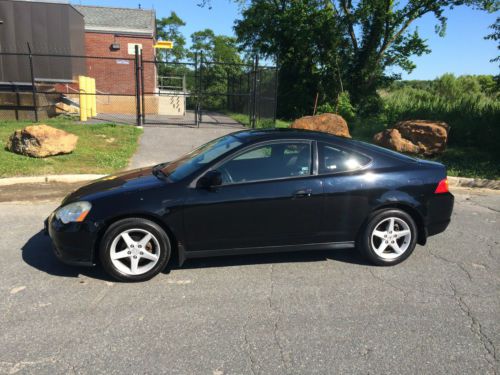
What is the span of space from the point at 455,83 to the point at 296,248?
41.9 metres

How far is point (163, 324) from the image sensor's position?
10.7 feet

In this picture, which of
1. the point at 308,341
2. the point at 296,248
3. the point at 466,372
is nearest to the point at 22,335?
the point at 308,341

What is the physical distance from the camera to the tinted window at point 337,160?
4328 mm

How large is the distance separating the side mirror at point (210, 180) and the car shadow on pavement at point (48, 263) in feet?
4.16

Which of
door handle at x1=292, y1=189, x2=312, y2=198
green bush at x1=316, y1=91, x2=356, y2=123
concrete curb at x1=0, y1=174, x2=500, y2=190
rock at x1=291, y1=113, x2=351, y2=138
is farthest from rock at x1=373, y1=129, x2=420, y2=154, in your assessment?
door handle at x1=292, y1=189, x2=312, y2=198

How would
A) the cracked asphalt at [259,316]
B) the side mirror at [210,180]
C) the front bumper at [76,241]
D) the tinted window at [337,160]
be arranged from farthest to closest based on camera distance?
the tinted window at [337,160] < the side mirror at [210,180] < the front bumper at [76,241] < the cracked asphalt at [259,316]

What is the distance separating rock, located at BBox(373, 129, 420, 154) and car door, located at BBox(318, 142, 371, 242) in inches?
287

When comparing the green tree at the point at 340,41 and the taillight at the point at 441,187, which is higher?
the green tree at the point at 340,41

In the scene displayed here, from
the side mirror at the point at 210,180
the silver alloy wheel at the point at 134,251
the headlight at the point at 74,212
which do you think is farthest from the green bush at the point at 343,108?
the headlight at the point at 74,212

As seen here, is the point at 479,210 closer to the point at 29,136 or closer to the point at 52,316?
the point at 52,316

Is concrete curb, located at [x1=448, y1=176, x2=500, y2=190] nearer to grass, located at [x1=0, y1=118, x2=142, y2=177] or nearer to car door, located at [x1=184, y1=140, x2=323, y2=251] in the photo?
car door, located at [x1=184, y1=140, x2=323, y2=251]

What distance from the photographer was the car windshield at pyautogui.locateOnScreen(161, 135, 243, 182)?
4.25 meters

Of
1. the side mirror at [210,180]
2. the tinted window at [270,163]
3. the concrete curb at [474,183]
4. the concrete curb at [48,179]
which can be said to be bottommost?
the concrete curb at [48,179]

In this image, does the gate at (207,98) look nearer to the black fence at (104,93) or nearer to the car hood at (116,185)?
the black fence at (104,93)
